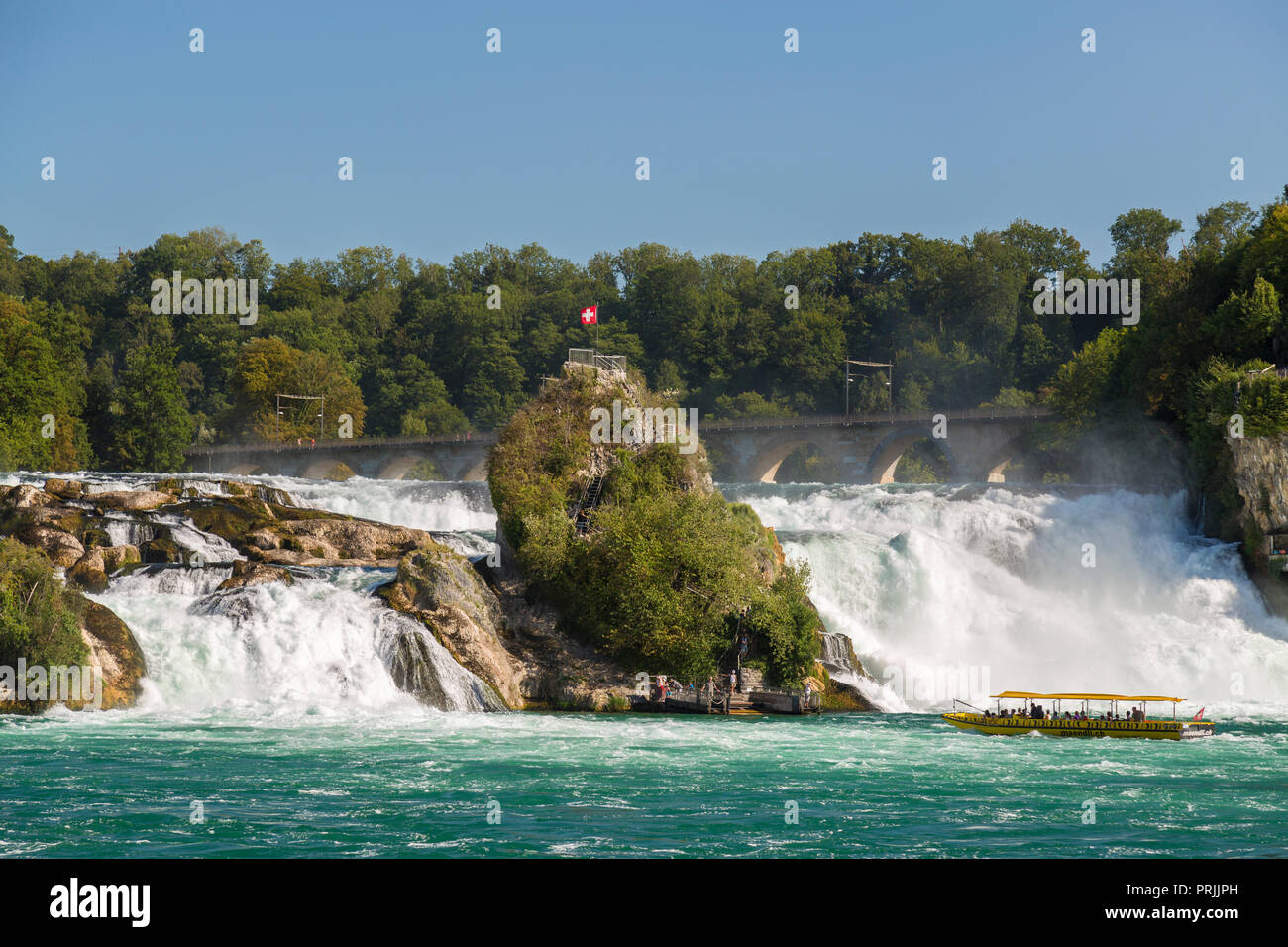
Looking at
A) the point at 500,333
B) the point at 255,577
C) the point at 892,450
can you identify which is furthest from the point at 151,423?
the point at 255,577

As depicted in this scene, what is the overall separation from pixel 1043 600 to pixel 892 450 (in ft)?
127

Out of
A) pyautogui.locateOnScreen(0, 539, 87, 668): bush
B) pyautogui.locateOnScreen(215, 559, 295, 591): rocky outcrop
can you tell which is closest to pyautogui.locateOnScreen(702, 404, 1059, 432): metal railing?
pyautogui.locateOnScreen(215, 559, 295, 591): rocky outcrop

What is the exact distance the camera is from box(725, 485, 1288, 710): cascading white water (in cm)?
4288

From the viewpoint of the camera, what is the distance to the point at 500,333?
389ft

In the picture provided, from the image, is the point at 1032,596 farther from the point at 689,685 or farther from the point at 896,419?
the point at 896,419

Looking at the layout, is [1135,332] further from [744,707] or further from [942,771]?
[942,771]

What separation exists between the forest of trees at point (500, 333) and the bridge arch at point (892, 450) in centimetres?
869

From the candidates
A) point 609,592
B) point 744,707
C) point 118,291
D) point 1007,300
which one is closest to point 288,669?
point 609,592

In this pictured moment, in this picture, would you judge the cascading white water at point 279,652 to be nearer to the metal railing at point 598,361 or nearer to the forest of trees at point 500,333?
the metal railing at point 598,361

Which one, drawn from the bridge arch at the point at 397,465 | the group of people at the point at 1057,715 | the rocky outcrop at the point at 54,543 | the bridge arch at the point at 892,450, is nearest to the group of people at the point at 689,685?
the group of people at the point at 1057,715

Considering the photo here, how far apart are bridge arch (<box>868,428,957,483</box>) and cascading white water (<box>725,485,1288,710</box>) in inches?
1163

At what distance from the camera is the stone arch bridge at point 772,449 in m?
81.7

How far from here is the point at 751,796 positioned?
2234 centimetres
